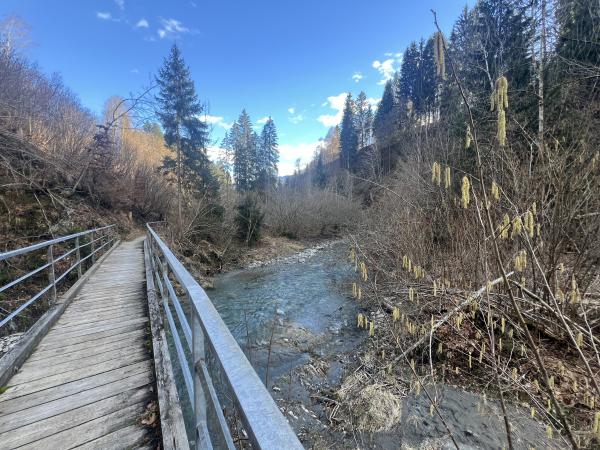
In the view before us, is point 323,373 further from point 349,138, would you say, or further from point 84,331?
point 349,138

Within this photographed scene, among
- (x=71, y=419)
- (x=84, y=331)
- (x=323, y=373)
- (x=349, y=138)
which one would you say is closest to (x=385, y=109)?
(x=349, y=138)

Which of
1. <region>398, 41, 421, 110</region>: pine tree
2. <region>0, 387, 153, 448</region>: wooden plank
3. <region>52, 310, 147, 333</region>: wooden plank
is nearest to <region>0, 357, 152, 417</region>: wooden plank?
<region>0, 387, 153, 448</region>: wooden plank

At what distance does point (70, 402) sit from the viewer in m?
2.34

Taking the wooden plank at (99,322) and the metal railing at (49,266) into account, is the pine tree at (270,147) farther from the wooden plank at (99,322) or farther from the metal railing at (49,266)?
the wooden plank at (99,322)

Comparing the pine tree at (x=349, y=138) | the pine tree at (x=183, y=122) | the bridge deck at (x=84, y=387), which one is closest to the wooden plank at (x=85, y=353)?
the bridge deck at (x=84, y=387)

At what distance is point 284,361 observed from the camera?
226 inches

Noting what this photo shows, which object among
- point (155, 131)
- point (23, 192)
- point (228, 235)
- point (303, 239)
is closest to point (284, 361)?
point (23, 192)

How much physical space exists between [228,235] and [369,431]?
14.6 meters

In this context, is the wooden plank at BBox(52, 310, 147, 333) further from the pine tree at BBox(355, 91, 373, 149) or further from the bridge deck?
the pine tree at BBox(355, 91, 373, 149)

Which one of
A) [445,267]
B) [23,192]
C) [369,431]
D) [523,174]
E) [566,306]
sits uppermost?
[23,192]

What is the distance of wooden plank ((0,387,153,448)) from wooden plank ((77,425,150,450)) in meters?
0.19

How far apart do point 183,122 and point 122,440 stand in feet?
76.5

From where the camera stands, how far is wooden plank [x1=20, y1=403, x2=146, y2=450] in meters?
1.94

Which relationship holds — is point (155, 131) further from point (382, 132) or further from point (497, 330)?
point (497, 330)
